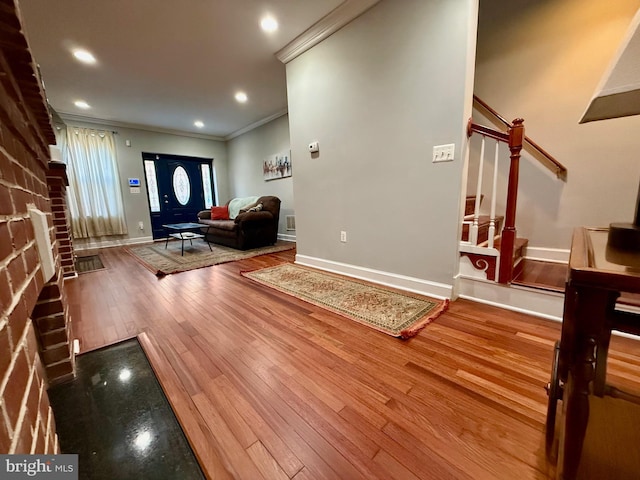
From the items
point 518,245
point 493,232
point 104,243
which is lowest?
point 104,243

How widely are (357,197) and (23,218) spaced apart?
7.15 ft

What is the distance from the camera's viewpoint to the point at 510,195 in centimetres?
178

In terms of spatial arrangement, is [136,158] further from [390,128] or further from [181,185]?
[390,128]

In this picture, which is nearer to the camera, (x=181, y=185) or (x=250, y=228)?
(x=250, y=228)

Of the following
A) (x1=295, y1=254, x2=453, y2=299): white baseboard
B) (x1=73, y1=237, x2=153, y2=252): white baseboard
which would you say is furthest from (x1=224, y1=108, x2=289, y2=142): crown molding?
(x1=295, y1=254, x2=453, y2=299): white baseboard

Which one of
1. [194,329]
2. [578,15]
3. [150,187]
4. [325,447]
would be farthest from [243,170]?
[325,447]

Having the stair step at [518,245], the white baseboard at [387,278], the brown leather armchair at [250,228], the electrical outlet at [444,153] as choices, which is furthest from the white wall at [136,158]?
the stair step at [518,245]

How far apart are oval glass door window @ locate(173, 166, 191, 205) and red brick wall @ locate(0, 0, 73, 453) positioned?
5613mm

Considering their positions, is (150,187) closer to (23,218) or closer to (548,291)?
(23,218)

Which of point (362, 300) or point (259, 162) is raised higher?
point (259, 162)

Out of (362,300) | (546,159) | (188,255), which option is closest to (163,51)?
(188,255)

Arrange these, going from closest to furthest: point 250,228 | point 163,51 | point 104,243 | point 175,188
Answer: point 163,51 → point 250,228 → point 104,243 → point 175,188

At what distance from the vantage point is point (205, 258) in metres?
3.60

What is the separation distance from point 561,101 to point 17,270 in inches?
133
